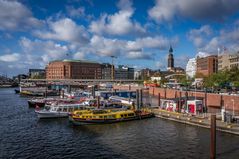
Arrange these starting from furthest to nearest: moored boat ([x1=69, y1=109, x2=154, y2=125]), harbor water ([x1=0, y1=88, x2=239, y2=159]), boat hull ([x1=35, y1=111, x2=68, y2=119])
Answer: boat hull ([x1=35, y1=111, x2=68, y2=119]) < moored boat ([x1=69, y1=109, x2=154, y2=125]) < harbor water ([x1=0, y1=88, x2=239, y2=159])

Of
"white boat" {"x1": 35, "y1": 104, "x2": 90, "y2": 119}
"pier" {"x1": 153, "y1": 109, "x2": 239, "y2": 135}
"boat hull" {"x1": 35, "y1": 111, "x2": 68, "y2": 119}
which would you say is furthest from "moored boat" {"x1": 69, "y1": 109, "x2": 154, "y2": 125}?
"white boat" {"x1": 35, "y1": 104, "x2": 90, "y2": 119}

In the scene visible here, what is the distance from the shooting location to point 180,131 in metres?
48.7

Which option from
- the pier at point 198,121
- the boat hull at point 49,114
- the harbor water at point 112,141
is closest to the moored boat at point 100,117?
the harbor water at point 112,141

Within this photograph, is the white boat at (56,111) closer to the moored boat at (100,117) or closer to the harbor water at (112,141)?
the harbor water at (112,141)

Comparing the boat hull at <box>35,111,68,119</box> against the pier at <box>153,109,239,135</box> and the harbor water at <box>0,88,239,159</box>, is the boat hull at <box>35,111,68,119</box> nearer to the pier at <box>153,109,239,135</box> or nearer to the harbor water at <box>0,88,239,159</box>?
the harbor water at <box>0,88,239,159</box>

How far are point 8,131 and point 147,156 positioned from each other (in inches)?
1161

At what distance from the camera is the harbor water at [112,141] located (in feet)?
120

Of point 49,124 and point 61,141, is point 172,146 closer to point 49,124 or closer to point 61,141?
point 61,141

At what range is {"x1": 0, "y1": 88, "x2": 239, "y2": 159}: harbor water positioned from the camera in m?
36.5

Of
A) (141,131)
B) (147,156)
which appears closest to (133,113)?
(141,131)

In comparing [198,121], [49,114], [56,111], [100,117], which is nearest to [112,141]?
[100,117]

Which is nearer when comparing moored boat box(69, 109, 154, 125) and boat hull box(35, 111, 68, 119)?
moored boat box(69, 109, 154, 125)

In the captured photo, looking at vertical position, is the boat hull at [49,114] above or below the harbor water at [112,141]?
above

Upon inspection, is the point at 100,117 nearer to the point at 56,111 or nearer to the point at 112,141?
the point at 112,141
